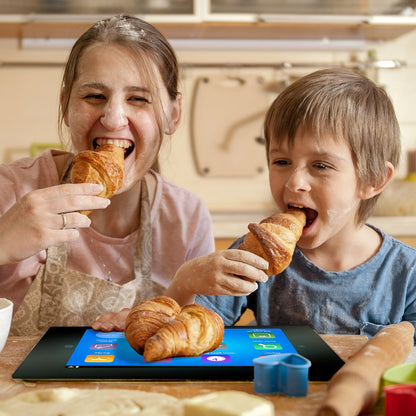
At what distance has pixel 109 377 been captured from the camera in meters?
0.77

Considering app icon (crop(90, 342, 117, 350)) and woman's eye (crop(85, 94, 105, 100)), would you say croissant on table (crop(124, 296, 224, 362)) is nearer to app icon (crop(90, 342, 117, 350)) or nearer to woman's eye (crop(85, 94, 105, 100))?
app icon (crop(90, 342, 117, 350))

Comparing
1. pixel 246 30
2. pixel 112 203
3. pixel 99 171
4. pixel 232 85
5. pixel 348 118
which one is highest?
pixel 246 30

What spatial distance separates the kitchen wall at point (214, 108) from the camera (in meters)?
3.16

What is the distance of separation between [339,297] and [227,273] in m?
0.39

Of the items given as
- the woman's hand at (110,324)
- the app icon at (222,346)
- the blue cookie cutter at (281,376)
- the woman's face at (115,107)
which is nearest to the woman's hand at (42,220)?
the woman's hand at (110,324)

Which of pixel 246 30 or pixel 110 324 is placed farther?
pixel 246 30

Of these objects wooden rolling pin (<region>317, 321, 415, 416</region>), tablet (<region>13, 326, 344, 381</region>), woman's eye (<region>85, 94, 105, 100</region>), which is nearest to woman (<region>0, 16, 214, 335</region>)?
woman's eye (<region>85, 94, 105, 100</region>)

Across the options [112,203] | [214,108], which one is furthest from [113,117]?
[214,108]

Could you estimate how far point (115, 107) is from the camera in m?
1.36

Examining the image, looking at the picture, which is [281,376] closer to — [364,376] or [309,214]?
[364,376]

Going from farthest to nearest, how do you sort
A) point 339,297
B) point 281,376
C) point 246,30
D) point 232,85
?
point 232,85 < point 246,30 < point 339,297 < point 281,376

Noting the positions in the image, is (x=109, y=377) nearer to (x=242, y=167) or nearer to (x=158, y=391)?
(x=158, y=391)

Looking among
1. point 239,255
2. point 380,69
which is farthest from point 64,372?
point 380,69

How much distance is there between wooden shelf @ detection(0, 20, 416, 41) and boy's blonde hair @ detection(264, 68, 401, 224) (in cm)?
170
